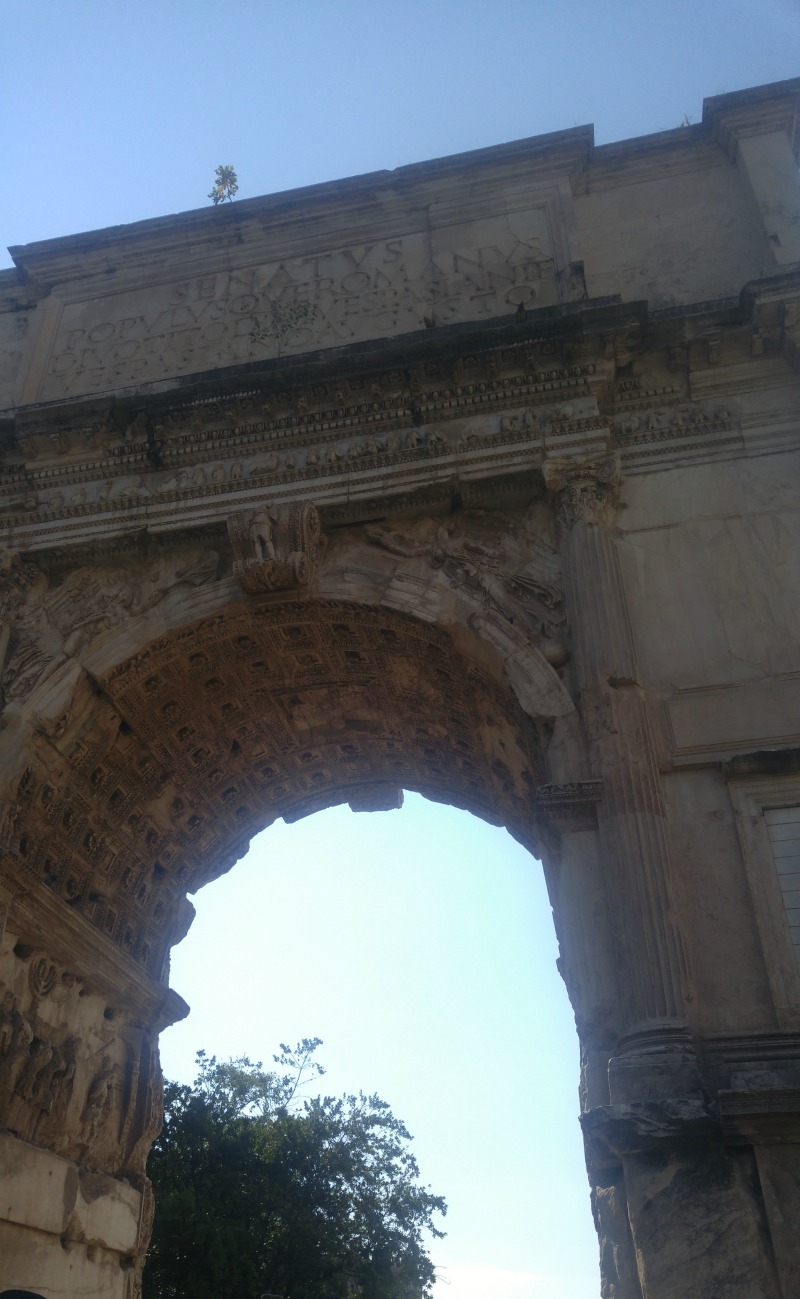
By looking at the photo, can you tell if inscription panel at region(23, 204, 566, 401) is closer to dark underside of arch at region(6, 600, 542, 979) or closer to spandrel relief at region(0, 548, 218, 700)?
spandrel relief at region(0, 548, 218, 700)

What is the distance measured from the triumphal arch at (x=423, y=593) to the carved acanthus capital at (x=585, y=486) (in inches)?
1.1

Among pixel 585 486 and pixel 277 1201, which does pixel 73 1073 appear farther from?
pixel 277 1201

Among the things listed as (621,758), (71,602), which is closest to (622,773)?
(621,758)

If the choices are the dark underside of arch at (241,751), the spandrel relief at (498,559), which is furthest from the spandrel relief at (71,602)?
the spandrel relief at (498,559)

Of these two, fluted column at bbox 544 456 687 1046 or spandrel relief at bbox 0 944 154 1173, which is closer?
fluted column at bbox 544 456 687 1046

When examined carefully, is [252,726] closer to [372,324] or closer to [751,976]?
[372,324]

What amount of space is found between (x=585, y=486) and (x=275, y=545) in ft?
8.57

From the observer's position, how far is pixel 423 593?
8.33 meters

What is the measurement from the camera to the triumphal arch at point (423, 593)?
21.0 feet

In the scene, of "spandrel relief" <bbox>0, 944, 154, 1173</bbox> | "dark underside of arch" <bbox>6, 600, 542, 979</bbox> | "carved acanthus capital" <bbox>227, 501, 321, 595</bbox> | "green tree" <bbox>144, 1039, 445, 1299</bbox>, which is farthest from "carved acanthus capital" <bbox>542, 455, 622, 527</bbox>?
"green tree" <bbox>144, 1039, 445, 1299</bbox>

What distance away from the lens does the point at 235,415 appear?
930 cm

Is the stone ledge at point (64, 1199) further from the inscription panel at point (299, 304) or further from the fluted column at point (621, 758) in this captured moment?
the inscription panel at point (299, 304)

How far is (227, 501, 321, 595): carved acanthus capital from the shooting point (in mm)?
8539

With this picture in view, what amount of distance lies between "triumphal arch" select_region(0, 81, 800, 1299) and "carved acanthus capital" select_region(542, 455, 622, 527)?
3cm
